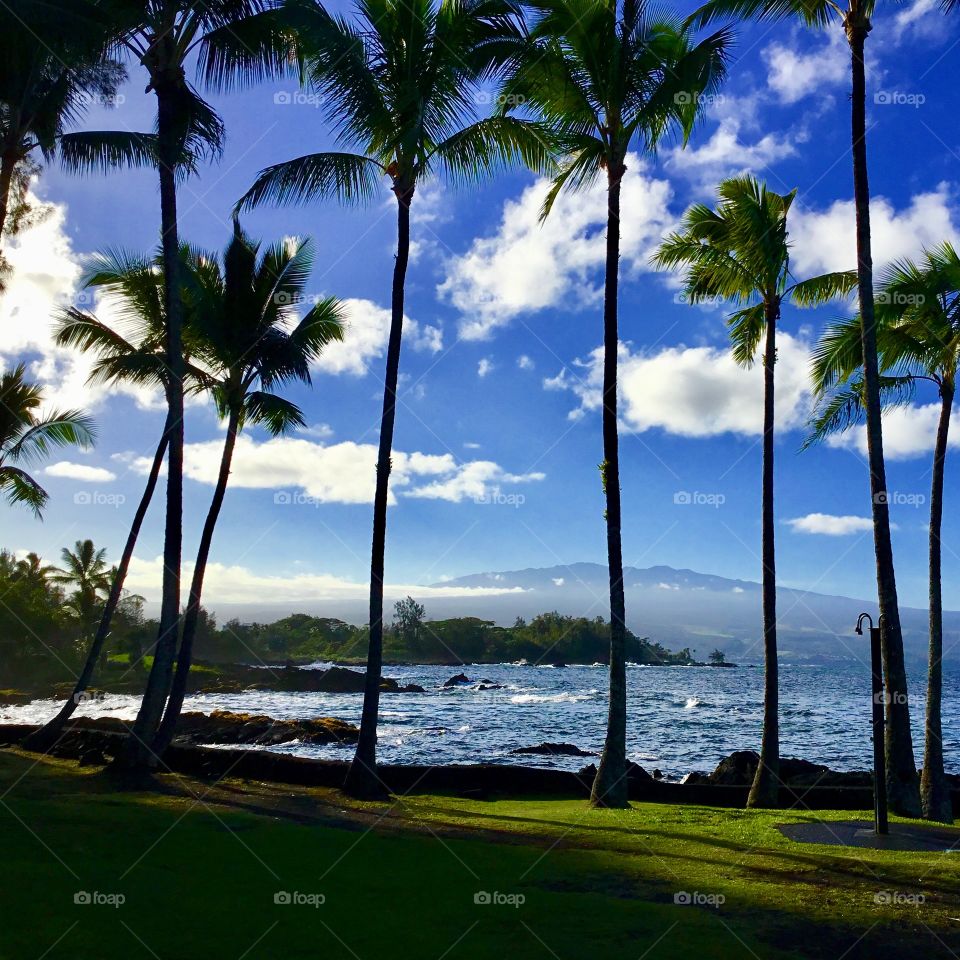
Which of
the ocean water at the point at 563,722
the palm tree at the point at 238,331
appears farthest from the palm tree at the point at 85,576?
the palm tree at the point at 238,331

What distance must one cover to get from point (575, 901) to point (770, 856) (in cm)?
353

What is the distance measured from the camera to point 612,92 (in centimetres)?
1452

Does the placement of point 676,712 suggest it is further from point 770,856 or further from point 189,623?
point 770,856

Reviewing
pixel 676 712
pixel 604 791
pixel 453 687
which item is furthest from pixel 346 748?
pixel 453 687

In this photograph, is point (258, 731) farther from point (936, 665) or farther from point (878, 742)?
point (878, 742)

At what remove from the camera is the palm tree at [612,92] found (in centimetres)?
1438

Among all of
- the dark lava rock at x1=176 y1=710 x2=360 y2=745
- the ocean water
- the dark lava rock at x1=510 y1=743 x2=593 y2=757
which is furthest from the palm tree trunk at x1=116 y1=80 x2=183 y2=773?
the dark lava rock at x1=510 y1=743 x2=593 y2=757

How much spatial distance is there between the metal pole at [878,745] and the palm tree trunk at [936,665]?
3.47 meters

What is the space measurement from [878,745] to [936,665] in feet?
17.0

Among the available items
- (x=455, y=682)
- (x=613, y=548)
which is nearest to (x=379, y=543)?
(x=613, y=548)

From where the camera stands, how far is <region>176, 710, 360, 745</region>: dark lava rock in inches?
1246

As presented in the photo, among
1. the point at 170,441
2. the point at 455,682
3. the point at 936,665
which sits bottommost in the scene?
the point at 455,682

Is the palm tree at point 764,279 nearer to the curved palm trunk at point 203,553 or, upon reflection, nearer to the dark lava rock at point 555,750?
the curved palm trunk at point 203,553

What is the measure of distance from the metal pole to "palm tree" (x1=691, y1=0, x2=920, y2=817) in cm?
181
